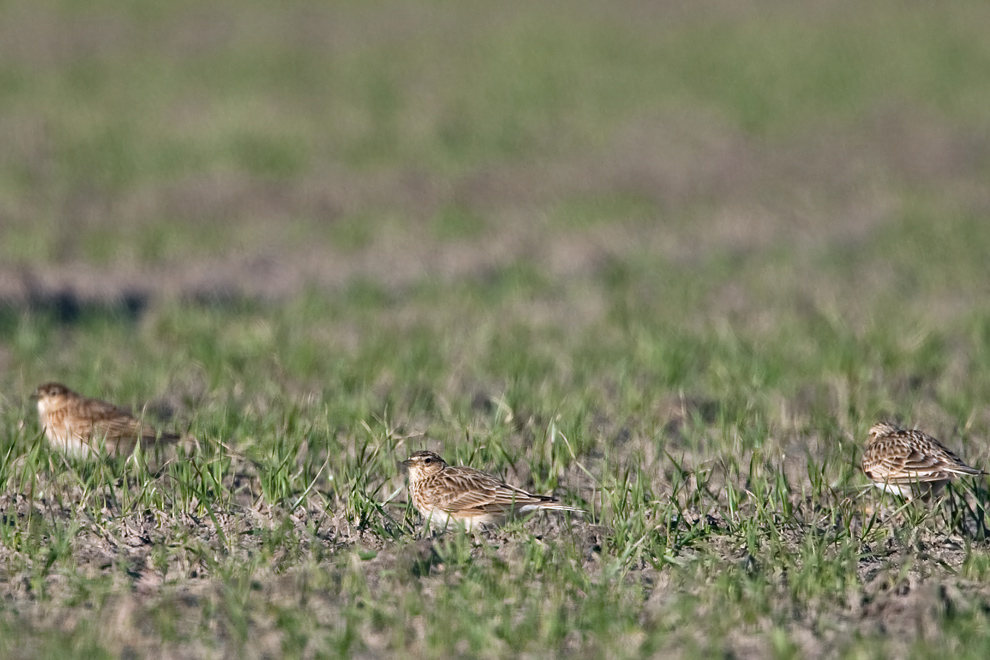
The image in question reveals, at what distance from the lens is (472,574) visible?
19.3 feet

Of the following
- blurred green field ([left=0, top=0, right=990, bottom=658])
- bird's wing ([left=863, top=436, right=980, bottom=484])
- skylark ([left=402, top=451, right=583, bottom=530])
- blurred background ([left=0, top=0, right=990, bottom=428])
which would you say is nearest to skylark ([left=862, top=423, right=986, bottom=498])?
bird's wing ([left=863, top=436, right=980, bottom=484])

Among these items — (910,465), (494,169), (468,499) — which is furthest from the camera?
(494,169)

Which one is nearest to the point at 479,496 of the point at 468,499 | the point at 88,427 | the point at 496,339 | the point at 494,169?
the point at 468,499

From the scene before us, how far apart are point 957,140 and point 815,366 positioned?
1459cm

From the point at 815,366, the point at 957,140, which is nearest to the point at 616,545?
the point at 815,366

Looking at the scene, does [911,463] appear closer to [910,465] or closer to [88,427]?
[910,465]

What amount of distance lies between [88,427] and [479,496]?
231 centimetres

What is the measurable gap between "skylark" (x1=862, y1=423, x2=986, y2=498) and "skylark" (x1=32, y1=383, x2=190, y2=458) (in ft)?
11.7

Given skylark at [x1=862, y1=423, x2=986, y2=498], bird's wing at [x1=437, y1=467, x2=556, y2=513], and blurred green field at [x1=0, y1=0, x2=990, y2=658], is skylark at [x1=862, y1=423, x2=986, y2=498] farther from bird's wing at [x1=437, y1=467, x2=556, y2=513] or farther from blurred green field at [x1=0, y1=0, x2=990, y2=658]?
bird's wing at [x1=437, y1=467, x2=556, y2=513]

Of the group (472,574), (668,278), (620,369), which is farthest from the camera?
(668,278)

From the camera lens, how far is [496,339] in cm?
1095

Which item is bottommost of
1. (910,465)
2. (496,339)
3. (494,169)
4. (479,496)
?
(494,169)

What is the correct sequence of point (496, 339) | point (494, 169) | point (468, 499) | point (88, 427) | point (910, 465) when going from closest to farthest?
point (468, 499)
point (910, 465)
point (88, 427)
point (496, 339)
point (494, 169)

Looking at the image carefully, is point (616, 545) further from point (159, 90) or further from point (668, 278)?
point (159, 90)
